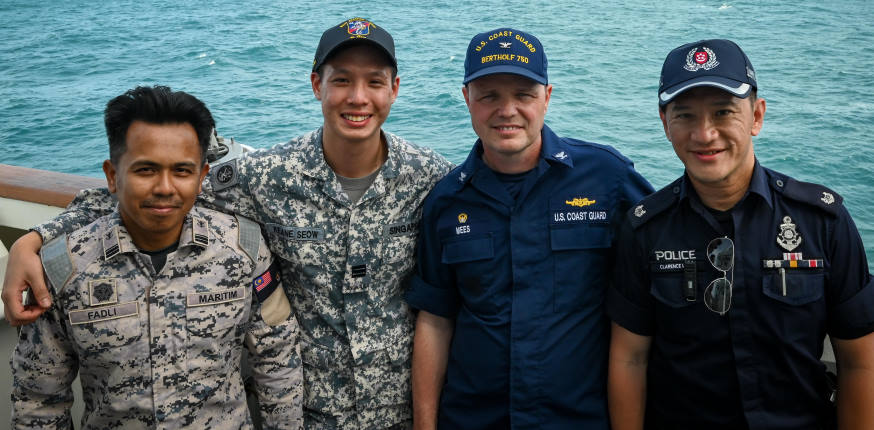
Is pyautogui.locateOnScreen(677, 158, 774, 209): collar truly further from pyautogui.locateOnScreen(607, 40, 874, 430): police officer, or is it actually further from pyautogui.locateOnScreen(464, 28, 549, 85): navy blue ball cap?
pyautogui.locateOnScreen(464, 28, 549, 85): navy blue ball cap

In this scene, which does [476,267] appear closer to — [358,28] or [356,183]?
[356,183]

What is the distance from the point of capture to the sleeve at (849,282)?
5.91ft

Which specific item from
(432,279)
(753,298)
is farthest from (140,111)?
(753,298)

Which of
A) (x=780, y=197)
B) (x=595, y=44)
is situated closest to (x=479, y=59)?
(x=780, y=197)

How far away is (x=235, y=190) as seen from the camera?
7.82ft

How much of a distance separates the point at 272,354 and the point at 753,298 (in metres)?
1.37

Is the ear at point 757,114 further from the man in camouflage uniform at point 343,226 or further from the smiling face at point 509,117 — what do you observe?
the man in camouflage uniform at point 343,226

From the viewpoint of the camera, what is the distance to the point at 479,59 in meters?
2.26

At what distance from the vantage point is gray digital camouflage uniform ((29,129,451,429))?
2375 millimetres

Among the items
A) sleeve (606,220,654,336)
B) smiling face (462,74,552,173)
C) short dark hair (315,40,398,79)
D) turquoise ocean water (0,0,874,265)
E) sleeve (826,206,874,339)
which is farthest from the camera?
turquoise ocean water (0,0,874,265)

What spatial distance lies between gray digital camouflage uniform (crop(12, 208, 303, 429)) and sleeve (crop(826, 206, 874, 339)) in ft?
5.14

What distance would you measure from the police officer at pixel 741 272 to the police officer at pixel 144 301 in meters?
1.20

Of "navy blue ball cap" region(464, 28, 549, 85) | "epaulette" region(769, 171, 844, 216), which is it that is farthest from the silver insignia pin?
"navy blue ball cap" region(464, 28, 549, 85)

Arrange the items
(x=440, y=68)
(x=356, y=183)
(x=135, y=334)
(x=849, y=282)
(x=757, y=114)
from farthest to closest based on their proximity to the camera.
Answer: (x=440, y=68)
(x=356, y=183)
(x=135, y=334)
(x=757, y=114)
(x=849, y=282)
